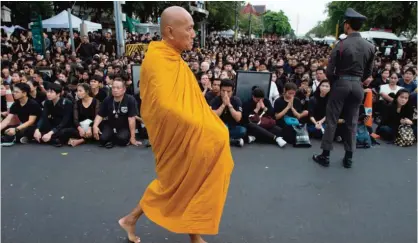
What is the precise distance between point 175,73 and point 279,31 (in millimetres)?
96574

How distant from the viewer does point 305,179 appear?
4.04 metres

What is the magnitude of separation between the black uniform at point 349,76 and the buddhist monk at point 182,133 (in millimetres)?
2331

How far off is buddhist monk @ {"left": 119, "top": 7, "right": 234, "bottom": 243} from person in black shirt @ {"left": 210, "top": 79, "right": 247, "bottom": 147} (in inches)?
111

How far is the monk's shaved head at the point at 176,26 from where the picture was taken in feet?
7.55

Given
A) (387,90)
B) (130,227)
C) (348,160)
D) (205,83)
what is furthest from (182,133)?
(387,90)

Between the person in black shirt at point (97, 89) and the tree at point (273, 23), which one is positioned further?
the tree at point (273, 23)

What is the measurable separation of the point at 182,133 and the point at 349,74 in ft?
8.80

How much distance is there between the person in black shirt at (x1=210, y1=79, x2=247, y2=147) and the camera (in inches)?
203

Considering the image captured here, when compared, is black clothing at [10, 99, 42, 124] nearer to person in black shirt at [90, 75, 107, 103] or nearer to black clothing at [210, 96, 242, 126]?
person in black shirt at [90, 75, 107, 103]

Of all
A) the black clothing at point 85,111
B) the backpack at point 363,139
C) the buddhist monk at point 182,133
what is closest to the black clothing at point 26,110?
the black clothing at point 85,111

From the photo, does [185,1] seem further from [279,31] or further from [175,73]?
[279,31]

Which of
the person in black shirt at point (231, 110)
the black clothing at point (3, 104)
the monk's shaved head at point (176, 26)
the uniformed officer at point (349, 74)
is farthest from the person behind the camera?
the black clothing at point (3, 104)

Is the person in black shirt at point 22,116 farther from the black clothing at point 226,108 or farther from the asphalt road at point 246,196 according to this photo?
the black clothing at point 226,108

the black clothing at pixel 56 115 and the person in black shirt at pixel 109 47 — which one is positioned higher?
the person in black shirt at pixel 109 47
